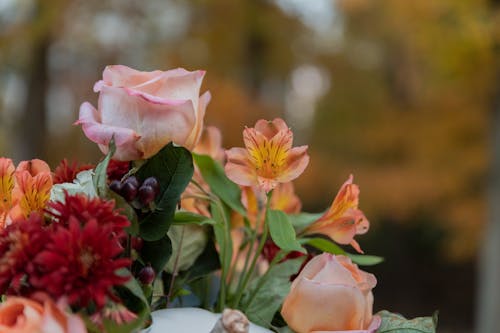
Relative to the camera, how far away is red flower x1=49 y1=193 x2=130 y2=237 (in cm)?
38

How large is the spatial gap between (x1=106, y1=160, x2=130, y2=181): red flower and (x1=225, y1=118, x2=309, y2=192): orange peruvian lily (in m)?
0.07

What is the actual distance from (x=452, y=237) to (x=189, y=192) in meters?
5.49

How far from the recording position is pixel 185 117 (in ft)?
1.53

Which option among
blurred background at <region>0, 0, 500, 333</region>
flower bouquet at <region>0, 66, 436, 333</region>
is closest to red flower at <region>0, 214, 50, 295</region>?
flower bouquet at <region>0, 66, 436, 333</region>

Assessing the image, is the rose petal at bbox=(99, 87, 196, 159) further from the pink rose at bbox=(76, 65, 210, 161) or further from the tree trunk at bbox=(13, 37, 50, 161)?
the tree trunk at bbox=(13, 37, 50, 161)

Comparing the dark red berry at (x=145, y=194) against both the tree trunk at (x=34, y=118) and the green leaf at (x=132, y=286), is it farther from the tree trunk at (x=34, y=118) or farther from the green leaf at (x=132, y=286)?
the tree trunk at (x=34, y=118)

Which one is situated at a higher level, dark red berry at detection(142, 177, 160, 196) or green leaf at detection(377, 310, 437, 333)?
dark red berry at detection(142, 177, 160, 196)

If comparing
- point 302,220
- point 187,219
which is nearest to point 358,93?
point 302,220

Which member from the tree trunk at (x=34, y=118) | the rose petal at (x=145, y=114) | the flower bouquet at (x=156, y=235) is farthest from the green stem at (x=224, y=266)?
the tree trunk at (x=34, y=118)

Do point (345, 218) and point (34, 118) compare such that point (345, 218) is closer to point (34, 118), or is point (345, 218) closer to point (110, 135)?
point (110, 135)

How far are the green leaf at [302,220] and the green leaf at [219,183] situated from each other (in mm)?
47

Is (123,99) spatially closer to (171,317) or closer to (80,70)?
(171,317)

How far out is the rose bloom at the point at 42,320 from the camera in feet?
1.15

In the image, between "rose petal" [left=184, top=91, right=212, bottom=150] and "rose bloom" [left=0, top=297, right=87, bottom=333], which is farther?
"rose petal" [left=184, top=91, right=212, bottom=150]
